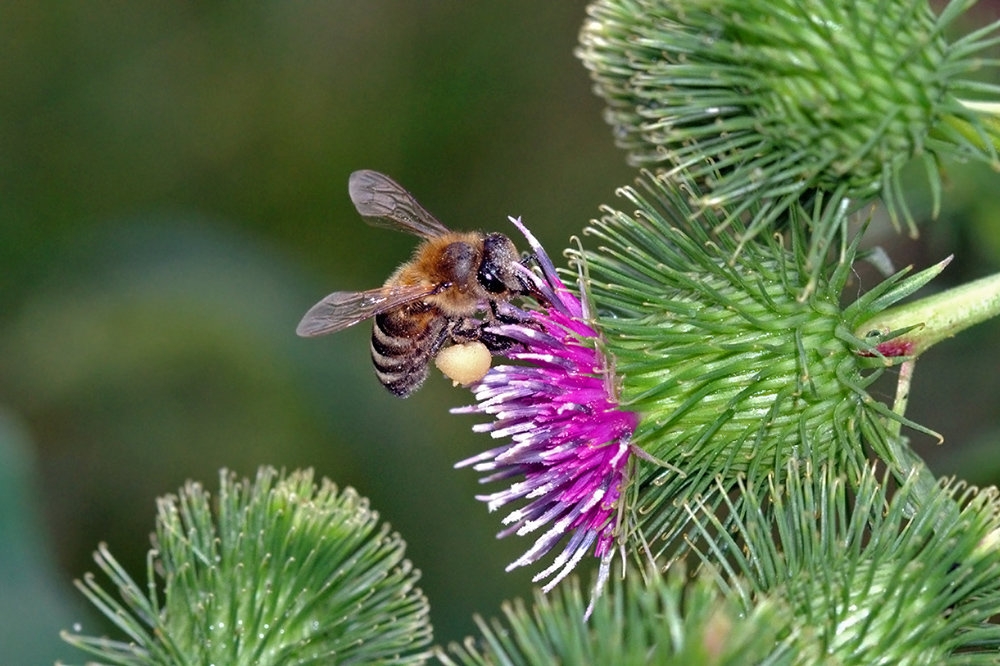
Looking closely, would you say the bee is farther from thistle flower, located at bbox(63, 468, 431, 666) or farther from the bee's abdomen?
thistle flower, located at bbox(63, 468, 431, 666)

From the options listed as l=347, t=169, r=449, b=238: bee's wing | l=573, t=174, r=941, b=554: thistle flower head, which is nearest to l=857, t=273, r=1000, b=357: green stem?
l=573, t=174, r=941, b=554: thistle flower head

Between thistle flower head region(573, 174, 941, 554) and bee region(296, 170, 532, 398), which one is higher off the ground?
bee region(296, 170, 532, 398)

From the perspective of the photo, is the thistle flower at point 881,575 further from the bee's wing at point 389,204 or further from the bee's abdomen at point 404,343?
the bee's wing at point 389,204

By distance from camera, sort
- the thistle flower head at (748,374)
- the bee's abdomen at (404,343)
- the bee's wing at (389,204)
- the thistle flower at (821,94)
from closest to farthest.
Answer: the thistle flower at (821,94) < the thistle flower head at (748,374) < the bee's abdomen at (404,343) < the bee's wing at (389,204)

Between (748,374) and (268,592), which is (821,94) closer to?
(748,374)

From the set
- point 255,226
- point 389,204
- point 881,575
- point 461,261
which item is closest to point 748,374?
point 881,575

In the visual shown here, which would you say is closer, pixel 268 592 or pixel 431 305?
pixel 268 592

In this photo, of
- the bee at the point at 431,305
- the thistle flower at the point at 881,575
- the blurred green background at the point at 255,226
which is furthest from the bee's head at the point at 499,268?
the blurred green background at the point at 255,226
